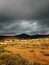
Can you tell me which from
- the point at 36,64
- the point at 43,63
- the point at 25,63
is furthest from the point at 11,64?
the point at 43,63

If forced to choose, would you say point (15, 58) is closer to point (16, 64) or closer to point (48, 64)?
point (16, 64)

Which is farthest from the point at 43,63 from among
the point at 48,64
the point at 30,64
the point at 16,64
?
the point at 16,64

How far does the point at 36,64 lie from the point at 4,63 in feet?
10.7

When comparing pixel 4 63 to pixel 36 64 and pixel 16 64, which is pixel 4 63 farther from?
pixel 36 64

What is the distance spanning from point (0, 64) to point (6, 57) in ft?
8.25

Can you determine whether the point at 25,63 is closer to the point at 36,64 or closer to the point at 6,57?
the point at 36,64

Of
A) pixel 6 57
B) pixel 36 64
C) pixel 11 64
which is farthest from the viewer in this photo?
pixel 6 57

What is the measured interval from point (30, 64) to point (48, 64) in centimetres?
223

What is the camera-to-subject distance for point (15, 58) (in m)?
19.5

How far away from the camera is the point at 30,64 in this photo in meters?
18.4

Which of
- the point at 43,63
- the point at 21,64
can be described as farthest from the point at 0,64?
the point at 43,63

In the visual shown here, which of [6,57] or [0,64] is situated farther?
[6,57]

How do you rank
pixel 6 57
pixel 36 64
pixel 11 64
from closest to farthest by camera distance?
pixel 11 64, pixel 36 64, pixel 6 57

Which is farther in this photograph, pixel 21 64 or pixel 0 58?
pixel 0 58
